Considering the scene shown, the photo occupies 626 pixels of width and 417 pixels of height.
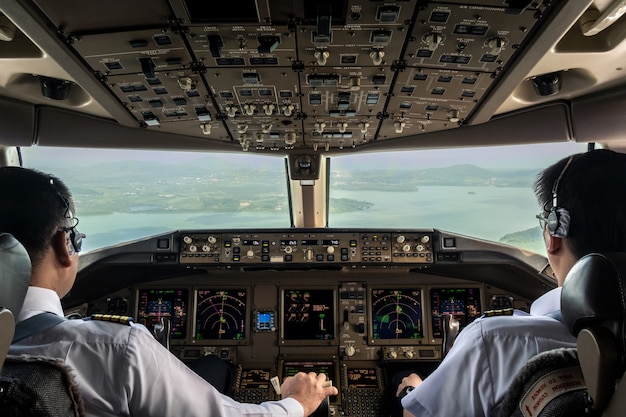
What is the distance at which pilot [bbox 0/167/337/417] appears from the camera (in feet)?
4.11

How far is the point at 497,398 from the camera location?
121 cm

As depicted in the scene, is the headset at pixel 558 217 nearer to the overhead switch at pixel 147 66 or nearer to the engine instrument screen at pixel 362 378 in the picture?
the overhead switch at pixel 147 66

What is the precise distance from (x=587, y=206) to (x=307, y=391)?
1.14 m

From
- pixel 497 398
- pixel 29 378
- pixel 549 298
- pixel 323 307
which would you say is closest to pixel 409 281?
pixel 323 307

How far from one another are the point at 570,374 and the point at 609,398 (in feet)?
0.73

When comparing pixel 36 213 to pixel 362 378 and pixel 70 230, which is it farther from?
pixel 362 378

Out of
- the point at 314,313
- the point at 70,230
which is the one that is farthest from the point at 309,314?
the point at 70,230

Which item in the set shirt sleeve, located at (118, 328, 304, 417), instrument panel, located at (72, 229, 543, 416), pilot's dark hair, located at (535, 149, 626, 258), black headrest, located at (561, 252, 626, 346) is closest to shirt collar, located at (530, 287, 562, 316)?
pilot's dark hair, located at (535, 149, 626, 258)

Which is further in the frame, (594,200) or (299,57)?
(299,57)

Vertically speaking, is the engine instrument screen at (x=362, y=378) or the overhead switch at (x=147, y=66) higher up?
the overhead switch at (x=147, y=66)

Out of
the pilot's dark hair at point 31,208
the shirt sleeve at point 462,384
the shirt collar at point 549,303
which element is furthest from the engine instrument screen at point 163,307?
the shirt collar at point 549,303

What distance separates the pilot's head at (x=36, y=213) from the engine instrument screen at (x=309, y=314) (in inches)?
94.5

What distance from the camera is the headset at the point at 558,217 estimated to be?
4.13 feet

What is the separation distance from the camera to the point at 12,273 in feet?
2.73
